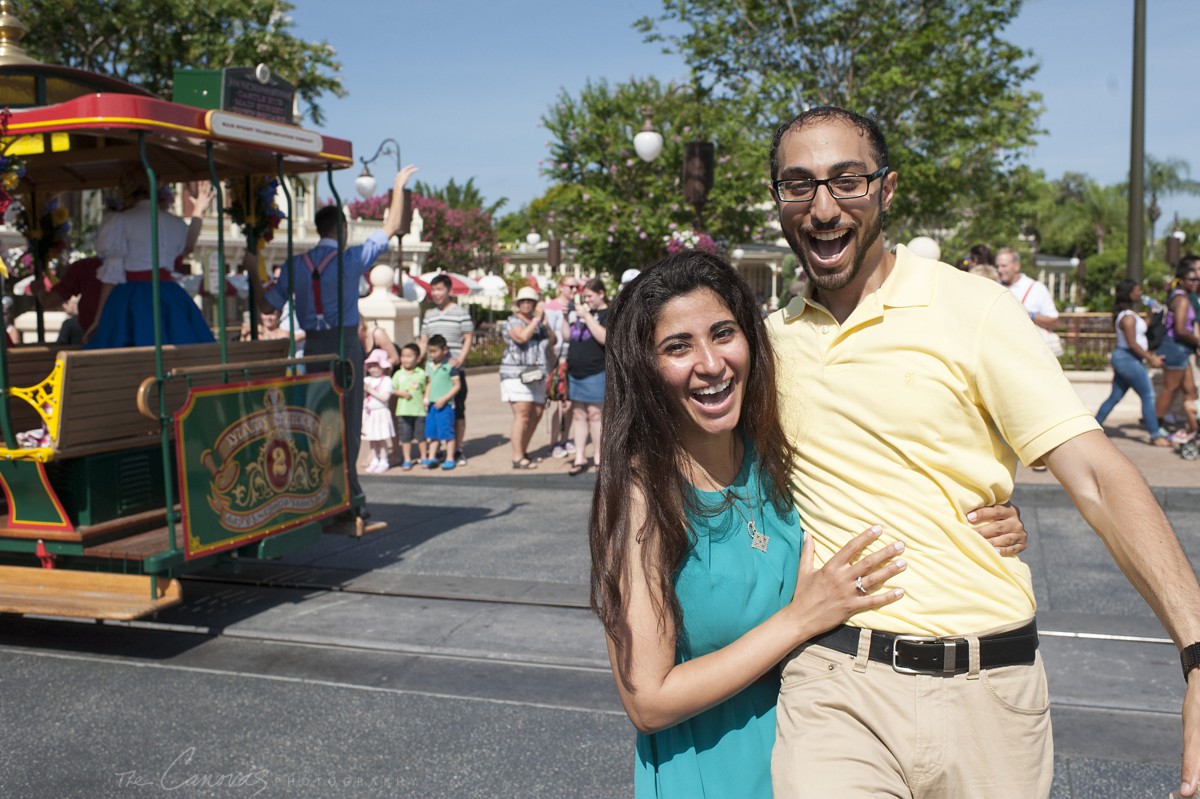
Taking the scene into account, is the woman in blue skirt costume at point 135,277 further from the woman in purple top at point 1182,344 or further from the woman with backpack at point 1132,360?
the woman in purple top at point 1182,344

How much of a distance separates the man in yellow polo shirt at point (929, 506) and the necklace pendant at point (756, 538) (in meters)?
0.11

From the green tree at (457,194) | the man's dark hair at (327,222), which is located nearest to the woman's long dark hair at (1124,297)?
the man's dark hair at (327,222)

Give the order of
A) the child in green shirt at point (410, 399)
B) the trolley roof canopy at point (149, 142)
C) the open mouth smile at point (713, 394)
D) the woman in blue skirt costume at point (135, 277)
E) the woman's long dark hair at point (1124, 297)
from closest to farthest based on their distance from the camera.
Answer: the open mouth smile at point (713, 394)
the trolley roof canopy at point (149, 142)
the woman in blue skirt costume at point (135, 277)
the child in green shirt at point (410, 399)
the woman's long dark hair at point (1124, 297)

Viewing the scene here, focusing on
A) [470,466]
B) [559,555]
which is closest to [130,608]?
[559,555]

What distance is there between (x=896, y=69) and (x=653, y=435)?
909 inches

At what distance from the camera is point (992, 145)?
2592cm

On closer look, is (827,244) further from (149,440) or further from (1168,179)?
(1168,179)

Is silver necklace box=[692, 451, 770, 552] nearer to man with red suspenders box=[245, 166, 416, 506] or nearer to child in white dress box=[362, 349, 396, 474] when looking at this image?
man with red suspenders box=[245, 166, 416, 506]

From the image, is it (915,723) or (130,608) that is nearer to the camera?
(915,723)

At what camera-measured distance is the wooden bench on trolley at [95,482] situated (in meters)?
5.65

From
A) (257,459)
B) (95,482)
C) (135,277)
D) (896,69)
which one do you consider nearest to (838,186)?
(257,459)

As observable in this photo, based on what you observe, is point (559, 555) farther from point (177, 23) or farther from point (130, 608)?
point (177, 23)

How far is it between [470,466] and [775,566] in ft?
31.3

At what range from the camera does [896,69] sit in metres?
23.5
